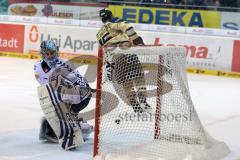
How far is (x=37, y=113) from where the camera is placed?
8461mm

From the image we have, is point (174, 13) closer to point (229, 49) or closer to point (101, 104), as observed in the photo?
point (229, 49)

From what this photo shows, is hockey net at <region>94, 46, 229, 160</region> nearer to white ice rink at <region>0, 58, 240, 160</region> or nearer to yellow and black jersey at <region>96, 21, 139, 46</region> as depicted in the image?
white ice rink at <region>0, 58, 240, 160</region>

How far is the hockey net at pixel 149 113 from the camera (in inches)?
222

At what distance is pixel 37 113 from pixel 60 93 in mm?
2302

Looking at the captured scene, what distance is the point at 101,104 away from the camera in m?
5.61

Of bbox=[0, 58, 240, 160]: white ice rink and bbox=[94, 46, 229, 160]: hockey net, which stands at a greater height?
bbox=[94, 46, 229, 160]: hockey net

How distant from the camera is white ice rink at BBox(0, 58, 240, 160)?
612 cm

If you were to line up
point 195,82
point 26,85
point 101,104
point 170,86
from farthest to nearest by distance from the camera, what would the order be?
point 195,82, point 26,85, point 170,86, point 101,104

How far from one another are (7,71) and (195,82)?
3.79 m

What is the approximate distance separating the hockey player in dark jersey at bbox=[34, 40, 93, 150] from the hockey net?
442 mm

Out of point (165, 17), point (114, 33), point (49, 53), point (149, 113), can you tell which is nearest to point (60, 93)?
point (49, 53)

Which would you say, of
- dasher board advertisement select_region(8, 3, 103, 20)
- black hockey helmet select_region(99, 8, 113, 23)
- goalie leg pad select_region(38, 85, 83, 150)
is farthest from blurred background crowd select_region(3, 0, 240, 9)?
goalie leg pad select_region(38, 85, 83, 150)

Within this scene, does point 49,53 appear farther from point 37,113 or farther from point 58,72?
point 37,113

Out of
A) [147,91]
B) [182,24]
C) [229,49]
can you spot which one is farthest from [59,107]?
[182,24]
